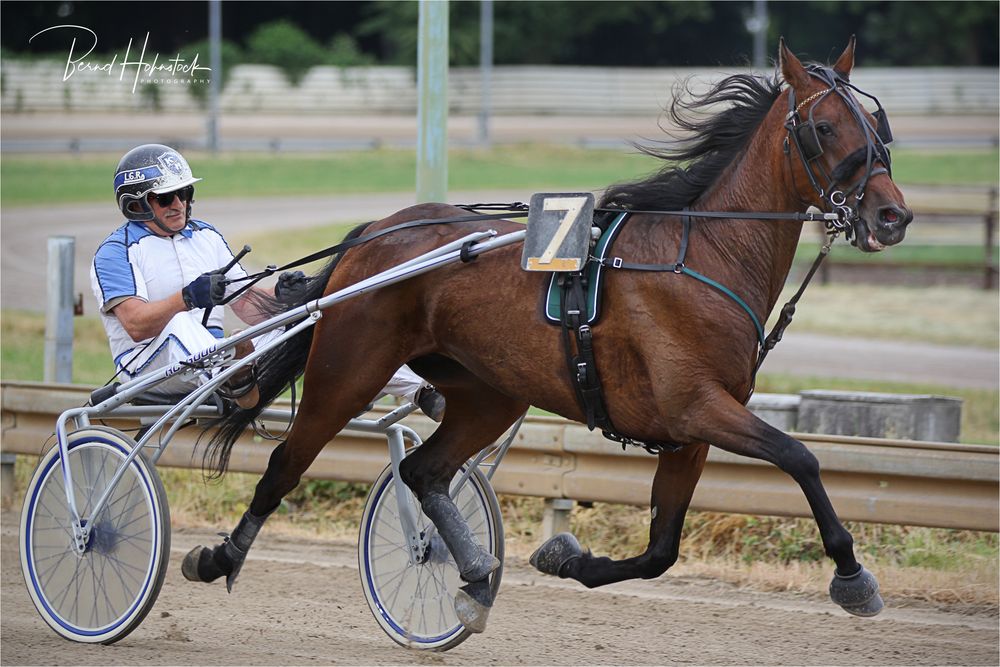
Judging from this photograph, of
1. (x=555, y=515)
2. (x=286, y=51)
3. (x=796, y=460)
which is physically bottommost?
(x=286, y=51)

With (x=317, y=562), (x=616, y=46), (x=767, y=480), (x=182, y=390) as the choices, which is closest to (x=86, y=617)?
(x=182, y=390)

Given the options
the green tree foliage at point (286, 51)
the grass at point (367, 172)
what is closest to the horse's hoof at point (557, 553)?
the grass at point (367, 172)

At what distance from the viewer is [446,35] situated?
6.94 meters

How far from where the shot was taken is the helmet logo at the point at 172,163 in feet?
17.3

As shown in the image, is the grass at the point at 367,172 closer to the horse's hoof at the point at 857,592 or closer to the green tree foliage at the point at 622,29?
the green tree foliage at the point at 622,29

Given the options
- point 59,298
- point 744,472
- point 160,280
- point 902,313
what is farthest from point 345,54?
point 160,280

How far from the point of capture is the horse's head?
4.16m

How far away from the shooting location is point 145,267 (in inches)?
207

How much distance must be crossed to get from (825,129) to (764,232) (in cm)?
40

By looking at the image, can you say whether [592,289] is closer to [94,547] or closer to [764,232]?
[764,232]

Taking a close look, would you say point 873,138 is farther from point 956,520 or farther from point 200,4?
point 200,4

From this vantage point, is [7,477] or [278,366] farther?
[7,477]

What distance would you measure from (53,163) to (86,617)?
23.4 metres

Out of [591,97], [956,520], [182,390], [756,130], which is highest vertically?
[756,130]
